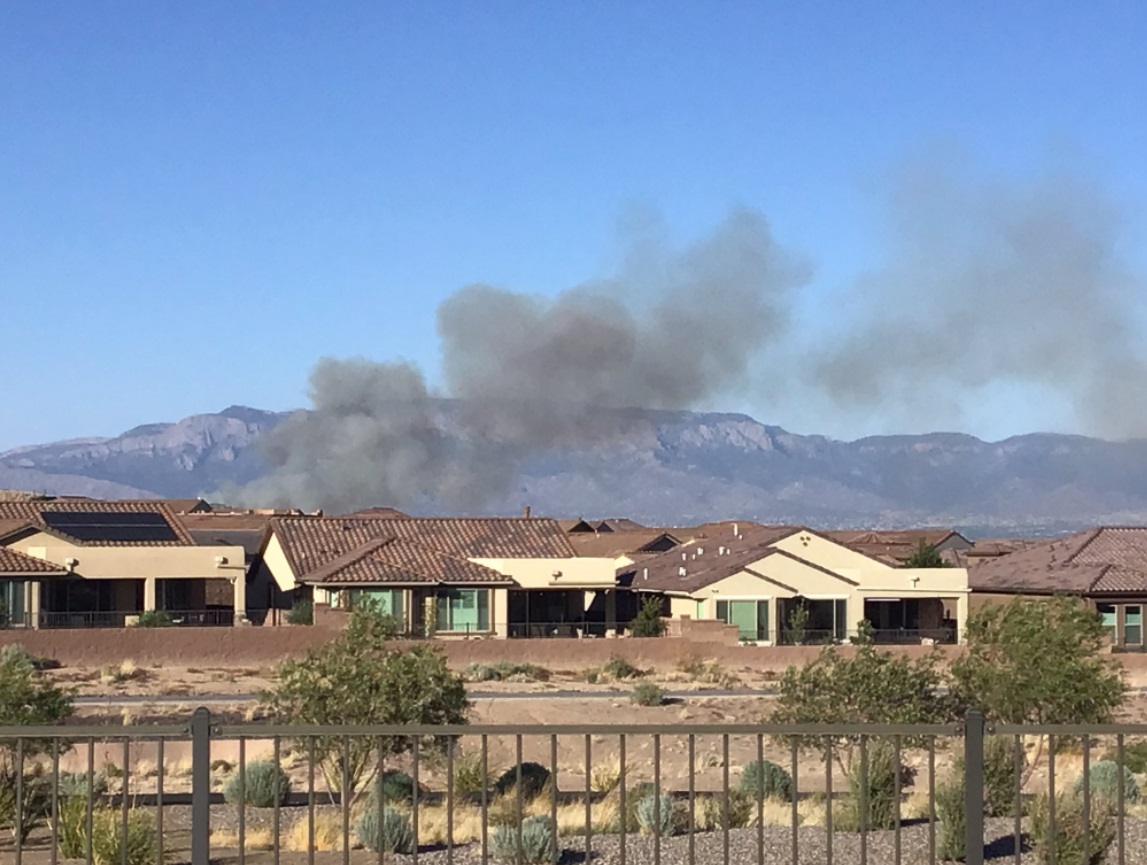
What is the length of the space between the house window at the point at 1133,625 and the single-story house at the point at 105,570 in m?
27.0

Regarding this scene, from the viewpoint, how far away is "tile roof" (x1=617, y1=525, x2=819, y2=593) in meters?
50.9

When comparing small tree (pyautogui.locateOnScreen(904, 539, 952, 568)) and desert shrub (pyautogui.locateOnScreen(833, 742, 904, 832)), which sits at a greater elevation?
small tree (pyautogui.locateOnScreen(904, 539, 952, 568))

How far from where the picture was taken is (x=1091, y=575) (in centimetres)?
5178

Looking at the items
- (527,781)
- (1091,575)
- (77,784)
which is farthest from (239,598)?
(77,784)

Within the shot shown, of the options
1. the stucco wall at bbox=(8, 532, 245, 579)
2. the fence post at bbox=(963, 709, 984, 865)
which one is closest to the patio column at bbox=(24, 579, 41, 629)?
the stucco wall at bbox=(8, 532, 245, 579)

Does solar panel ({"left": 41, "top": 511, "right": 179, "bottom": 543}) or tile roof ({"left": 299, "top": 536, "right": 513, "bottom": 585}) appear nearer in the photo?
tile roof ({"left": 299, "top": 536, "right": 513, "bottom": 585})

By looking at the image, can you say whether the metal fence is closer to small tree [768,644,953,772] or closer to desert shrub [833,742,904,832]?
desert shrub [833,742,904,832]

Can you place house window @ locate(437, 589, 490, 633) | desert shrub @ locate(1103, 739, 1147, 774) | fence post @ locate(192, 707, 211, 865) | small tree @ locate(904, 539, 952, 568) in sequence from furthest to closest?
small tree @ locate(904, 539, 952, 568) → house window @ locate(437, 589, 490, 633) → desert shrub @ locate(1103, 739, 1147, 774) → fence post @ locate(192, 707, 211, 865)

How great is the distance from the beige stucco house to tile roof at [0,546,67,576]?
60.4 feet

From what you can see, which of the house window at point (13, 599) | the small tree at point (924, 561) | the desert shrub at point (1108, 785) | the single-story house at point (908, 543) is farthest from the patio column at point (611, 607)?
the desert shrub at point (1108, 785)

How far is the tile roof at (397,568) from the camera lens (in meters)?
48.6

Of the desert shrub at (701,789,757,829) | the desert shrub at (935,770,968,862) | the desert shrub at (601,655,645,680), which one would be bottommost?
the desert shrub at (601,655,645,680)

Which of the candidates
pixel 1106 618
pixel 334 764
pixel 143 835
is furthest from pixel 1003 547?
pixel 143 835

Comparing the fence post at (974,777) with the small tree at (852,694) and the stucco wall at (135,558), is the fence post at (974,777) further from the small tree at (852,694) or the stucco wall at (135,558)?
the stucco wall at (135,558)
